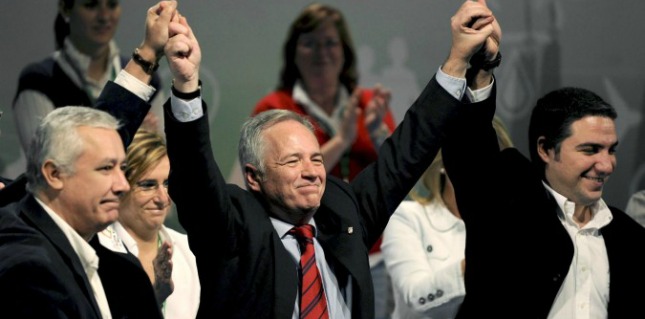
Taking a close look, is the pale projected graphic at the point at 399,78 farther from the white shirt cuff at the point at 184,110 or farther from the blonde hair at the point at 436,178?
the white shirt cuff at the point at 184,110

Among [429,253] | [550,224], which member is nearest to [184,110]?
[550,224]

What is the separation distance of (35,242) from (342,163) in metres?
2.38

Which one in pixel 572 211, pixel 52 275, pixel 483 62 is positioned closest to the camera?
pixel 52 275

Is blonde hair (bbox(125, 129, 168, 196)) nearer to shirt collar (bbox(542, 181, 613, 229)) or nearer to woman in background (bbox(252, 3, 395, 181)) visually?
woman in background (bbox(252, 3, 395, 181))

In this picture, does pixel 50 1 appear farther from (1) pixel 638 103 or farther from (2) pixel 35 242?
(1) pixel 638 103

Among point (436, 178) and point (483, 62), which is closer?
point (483, 62)

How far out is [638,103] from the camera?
6129 mm

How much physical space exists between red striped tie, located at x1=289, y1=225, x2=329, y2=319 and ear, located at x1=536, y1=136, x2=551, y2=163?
1.04 meters

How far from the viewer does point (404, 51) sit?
18.9 feet

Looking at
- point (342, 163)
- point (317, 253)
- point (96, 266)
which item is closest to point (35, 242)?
point (96, 266)

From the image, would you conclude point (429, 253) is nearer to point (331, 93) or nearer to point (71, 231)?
A: point (331, 93)

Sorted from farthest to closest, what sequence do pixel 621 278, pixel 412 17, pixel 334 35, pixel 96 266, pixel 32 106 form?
pixel 412 17 → pixel 334 35 → pixel 32 106 → pixel 621 278 → pixel 96 266

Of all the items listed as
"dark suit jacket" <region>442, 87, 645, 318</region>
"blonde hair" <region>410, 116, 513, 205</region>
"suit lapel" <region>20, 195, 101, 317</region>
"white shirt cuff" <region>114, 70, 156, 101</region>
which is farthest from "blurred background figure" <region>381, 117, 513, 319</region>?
"suit lapel" <region>20, 195, 101, 317</region>

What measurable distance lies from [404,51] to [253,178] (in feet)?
8.15
